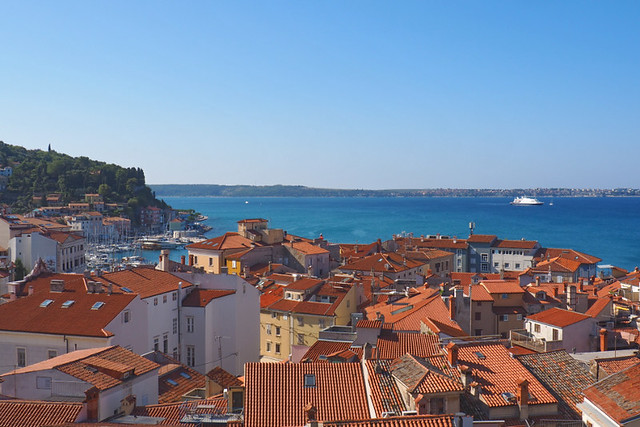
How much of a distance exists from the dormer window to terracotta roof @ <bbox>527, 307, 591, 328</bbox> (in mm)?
14623

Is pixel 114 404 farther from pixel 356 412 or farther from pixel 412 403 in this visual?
pixel 412 403

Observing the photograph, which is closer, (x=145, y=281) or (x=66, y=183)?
(x=145, y=281)

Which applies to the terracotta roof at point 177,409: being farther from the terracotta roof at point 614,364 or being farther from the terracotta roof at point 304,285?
the terracotta roof at point 304,285

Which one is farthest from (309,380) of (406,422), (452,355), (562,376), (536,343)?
(536,343)

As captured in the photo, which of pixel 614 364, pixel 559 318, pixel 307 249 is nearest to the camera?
pixel 614 364

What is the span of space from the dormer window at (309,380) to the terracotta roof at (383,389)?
1296mm

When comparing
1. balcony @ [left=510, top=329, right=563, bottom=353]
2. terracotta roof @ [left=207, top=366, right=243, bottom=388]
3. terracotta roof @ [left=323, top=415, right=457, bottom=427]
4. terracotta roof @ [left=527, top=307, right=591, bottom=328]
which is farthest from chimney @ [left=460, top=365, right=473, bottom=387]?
terracotta roof @ [left=527, top=307, right=591, bottom=328]

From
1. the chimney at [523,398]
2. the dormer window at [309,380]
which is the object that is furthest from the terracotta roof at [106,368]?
the chimney at [523,398]

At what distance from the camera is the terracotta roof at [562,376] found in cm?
1494

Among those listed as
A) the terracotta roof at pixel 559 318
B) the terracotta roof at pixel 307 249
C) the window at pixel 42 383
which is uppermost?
the window at pixel 42 383

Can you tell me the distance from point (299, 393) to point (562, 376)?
7.41m

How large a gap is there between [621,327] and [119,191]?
593 ft

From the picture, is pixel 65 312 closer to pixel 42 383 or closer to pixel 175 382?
pixel 175 382

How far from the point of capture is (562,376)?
1661cm
